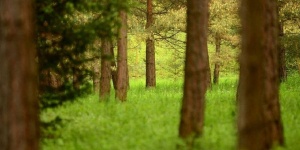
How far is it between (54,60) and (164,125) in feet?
11.0

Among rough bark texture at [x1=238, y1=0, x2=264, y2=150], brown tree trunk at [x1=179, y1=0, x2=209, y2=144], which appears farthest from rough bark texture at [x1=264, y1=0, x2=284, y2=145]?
rough bark texture at [x1=238, y1=0, x2=264, y2=150]

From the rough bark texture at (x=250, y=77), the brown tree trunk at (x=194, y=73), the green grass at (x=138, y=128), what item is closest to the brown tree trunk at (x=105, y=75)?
the green grass at (x=138, y=128)

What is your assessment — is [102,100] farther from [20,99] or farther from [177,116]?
[20,99]

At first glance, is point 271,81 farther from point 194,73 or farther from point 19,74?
point 19,74

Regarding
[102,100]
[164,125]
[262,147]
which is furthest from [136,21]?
[262,147]

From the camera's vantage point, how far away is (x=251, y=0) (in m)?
6.93

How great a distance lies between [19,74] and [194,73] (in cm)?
335

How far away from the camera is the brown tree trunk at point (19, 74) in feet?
22.8

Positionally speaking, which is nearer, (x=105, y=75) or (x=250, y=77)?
(x=250, y=77)

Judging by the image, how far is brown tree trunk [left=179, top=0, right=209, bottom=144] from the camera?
9398 millimetres

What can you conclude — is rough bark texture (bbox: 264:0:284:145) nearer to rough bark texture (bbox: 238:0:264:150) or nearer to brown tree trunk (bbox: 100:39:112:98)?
rough bark texture (bbox: 238:0:264:150)

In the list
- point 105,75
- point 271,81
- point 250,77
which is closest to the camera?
point 250,77

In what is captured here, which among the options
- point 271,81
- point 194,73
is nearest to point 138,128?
point 194,73

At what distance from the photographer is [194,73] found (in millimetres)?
9383
